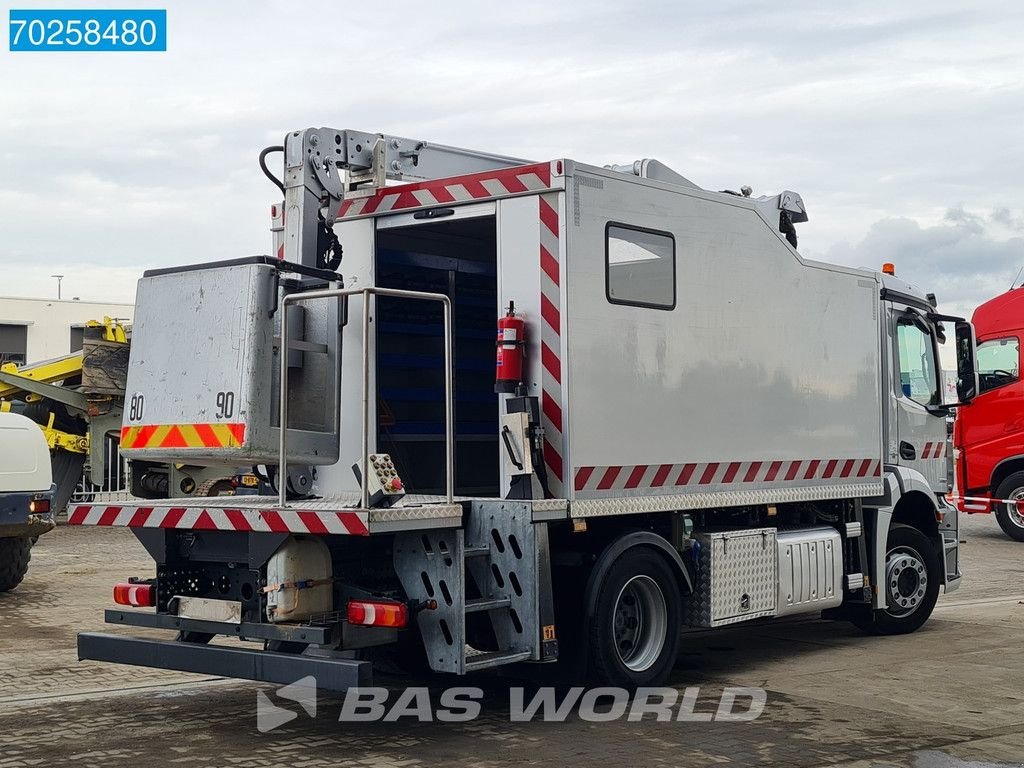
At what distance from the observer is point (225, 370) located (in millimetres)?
7176

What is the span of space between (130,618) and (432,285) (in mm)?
3060

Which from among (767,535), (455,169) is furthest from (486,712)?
(455,169)

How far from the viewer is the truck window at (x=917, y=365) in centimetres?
1108

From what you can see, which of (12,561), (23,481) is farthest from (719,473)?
(12,561)

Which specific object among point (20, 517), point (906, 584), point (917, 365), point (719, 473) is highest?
point (917, 365)

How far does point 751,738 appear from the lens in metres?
6.96

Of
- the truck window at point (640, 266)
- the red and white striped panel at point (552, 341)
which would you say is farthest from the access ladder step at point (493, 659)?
the truck window at point (640, 266)

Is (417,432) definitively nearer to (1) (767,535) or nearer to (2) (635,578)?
(2) (635,578)

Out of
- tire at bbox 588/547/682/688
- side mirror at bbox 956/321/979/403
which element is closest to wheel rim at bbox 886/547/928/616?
side mirror at bbox 956/321/979/403

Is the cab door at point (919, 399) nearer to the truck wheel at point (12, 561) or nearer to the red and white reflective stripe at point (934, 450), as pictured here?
the red and white reflective stripe at point (934, 450)

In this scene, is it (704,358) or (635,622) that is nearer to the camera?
(635,622)

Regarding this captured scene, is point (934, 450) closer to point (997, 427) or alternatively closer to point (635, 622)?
point (635, 622)

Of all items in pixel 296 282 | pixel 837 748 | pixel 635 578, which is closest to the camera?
pixel 837 748

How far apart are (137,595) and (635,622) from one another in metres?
3.02
